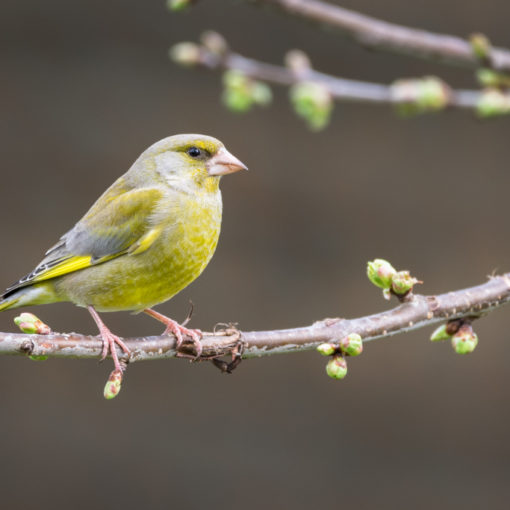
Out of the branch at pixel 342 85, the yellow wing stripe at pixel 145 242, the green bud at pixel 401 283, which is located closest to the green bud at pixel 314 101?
the branch at pixel 342 85

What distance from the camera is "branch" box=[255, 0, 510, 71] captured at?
232 cm

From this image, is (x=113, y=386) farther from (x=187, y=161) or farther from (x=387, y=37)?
(x=387, y=37)

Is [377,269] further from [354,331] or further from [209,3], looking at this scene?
[209,3]

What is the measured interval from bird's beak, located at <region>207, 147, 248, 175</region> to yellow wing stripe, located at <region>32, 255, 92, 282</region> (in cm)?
54

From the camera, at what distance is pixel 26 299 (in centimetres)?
315

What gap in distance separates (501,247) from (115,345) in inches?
138

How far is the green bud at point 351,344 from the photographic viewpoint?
7.59 ft

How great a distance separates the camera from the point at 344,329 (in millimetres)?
2422

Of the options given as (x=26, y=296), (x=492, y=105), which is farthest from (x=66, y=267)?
(x=492, y=105)

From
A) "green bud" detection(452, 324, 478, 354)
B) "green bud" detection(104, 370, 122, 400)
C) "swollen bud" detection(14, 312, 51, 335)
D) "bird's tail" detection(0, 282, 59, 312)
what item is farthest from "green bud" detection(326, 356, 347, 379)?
"bird's tail" detection(0, 282, 59, 312)

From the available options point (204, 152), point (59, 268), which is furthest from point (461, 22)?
point (59, 268)

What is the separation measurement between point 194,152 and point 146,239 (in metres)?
0.36

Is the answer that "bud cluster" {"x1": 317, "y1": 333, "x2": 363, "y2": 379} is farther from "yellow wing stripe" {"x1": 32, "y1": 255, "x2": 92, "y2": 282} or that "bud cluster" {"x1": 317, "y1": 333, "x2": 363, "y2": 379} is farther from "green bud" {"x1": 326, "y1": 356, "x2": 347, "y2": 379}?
"yellow wing stripe" {"x1": 32, "y1": 255, "x2": 92, "y2": 282}

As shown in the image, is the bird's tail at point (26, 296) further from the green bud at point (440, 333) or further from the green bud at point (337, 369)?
the green bud at point (440, 333)
